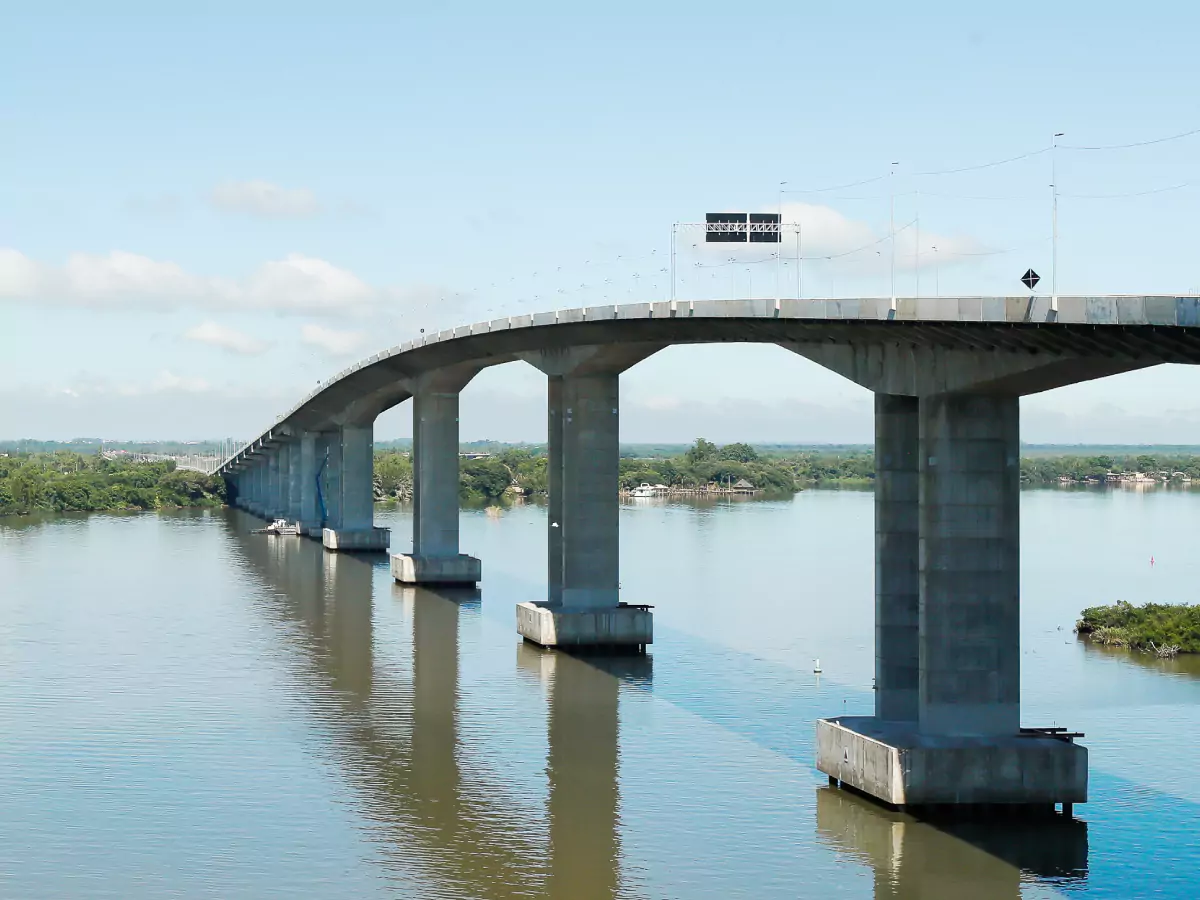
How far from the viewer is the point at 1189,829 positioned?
31.7 meters

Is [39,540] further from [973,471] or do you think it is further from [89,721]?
[973,471]

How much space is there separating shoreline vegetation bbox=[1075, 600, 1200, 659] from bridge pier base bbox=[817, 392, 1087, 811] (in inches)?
1005

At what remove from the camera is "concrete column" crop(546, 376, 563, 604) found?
57878 millimetres

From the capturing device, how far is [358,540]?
103812 millimetres

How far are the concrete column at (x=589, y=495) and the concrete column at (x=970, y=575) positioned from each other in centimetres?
2393

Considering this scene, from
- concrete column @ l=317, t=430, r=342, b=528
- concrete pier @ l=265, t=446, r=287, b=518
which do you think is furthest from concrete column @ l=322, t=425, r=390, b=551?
concrete pier @ l=265, t=446, r=287, b=518

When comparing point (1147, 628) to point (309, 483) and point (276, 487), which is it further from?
point (276, 487)

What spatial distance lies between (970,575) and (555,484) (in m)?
27.9

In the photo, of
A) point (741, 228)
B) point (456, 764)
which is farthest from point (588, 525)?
point (456, 764)

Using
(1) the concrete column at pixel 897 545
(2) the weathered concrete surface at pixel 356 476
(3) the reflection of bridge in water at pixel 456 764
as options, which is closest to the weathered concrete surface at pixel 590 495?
(3) the reflection of bridge in water at pixel 456 764

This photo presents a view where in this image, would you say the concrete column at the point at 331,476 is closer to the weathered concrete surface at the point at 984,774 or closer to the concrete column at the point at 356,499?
the concrete column at the point at 356,499

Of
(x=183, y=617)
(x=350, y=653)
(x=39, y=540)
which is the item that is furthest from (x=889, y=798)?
(x=39, y=540)

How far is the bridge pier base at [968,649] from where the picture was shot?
32.2 m

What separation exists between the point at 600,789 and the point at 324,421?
81621mm
